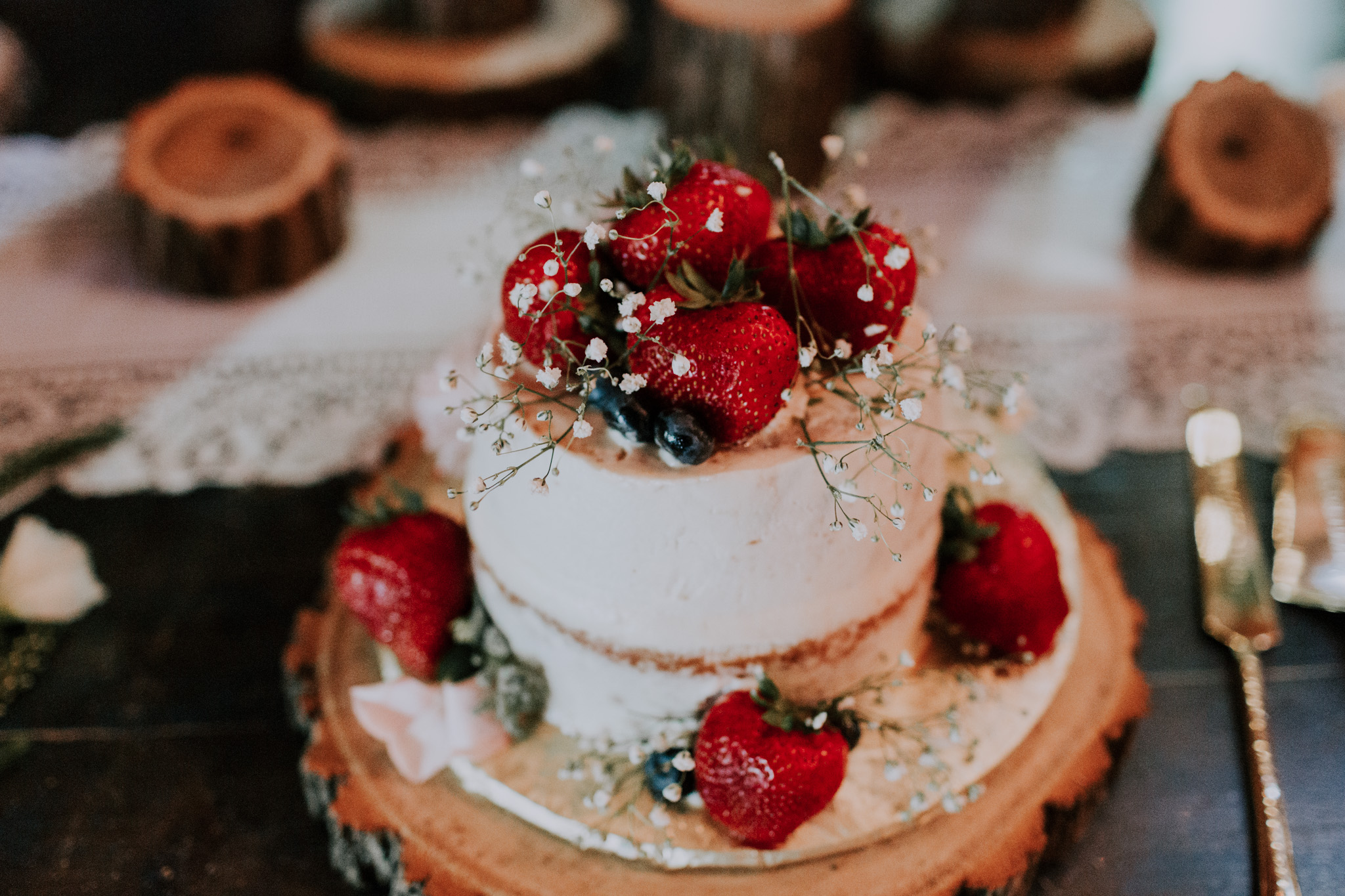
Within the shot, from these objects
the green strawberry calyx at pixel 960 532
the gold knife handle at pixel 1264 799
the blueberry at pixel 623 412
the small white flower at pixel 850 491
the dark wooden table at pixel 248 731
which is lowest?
the dark wooden table at pixel 248 731

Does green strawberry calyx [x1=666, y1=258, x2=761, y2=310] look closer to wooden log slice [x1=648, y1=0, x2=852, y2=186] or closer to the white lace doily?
the white lace doily

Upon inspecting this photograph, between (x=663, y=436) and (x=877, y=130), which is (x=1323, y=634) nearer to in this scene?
(x=663, y=436)

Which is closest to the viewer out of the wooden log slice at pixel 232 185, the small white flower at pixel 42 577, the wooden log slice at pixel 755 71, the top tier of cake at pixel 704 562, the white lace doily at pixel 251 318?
the top tier of cake at pixel 704 562

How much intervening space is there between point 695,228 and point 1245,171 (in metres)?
2.03

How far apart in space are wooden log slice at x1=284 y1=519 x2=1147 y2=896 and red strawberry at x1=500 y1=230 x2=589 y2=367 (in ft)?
2.00

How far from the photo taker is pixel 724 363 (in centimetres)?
102

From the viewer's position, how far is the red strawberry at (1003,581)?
1378 millimetres

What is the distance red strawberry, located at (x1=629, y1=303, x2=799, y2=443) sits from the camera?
102 centimetres

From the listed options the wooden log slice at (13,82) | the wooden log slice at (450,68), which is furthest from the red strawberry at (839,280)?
the wooden log slice at (13,82)

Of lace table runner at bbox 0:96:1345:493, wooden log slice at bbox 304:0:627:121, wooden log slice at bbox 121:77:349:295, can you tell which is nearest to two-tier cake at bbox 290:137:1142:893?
lace table runner at bbox 0:96:1345:493

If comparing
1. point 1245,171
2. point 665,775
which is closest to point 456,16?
point 1245,171

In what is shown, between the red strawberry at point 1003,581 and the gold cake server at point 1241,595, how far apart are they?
0.38 meters

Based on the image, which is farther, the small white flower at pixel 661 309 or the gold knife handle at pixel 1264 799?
the gold knife handle at pixel 1264 799

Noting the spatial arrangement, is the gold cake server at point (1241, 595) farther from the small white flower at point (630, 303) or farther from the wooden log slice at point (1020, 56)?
the wooden log slice at point (1020, 56)
